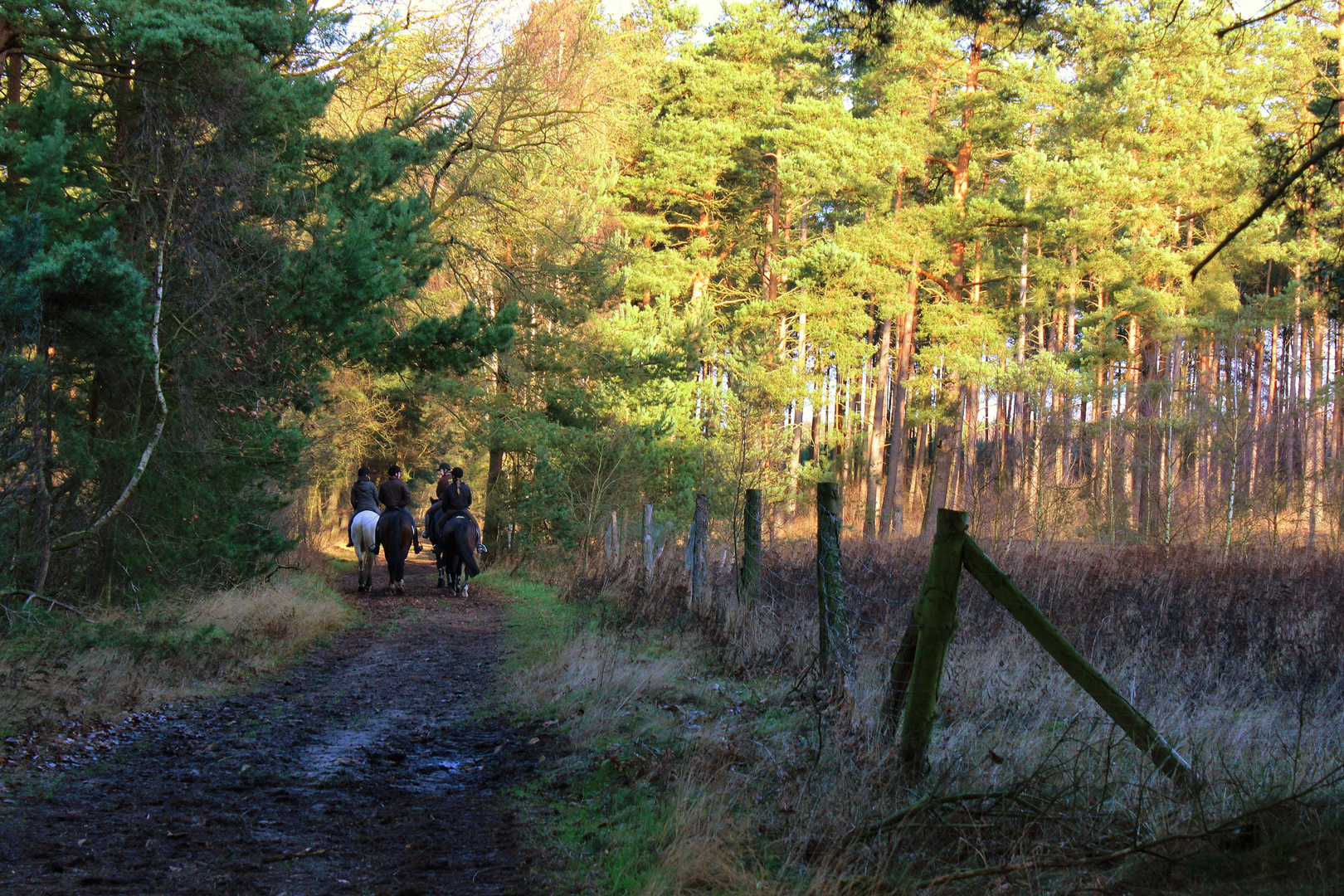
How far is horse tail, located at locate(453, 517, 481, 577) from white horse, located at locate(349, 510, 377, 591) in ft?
4.44

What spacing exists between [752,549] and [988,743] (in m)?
4.67

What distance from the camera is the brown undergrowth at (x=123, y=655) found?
21.9 feet

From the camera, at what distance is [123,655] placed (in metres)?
8.25

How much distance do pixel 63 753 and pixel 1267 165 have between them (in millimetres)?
7896

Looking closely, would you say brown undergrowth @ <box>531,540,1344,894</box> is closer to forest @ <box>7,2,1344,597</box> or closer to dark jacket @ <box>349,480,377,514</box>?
forest @ <box>7,2,1344,597</box>

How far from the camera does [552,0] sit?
63.2ft

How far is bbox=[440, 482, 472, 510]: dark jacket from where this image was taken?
683 inches

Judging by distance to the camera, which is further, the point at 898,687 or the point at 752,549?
the point at 752,549

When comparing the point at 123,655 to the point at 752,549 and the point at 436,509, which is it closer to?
the point at 752,549

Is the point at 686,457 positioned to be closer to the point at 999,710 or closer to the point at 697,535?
the point at 697,535

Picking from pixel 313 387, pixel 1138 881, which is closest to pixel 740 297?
pixel 313 387

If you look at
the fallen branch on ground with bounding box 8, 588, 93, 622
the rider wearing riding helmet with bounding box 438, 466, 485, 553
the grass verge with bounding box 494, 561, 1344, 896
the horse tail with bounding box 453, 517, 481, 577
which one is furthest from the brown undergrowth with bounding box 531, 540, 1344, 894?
the rider wearing riding helmet with bounding box 438, 466, 485, 553

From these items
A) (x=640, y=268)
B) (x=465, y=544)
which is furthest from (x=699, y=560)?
(x=640, y=268)

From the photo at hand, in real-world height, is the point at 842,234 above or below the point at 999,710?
above
